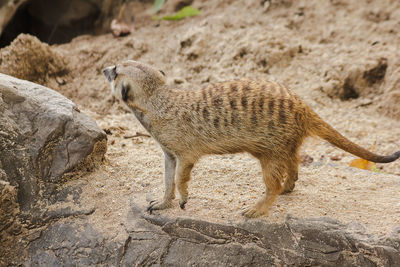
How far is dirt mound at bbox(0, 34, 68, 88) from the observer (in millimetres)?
4496

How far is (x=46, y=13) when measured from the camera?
19.8 ft

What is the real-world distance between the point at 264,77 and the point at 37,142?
2.74 metres

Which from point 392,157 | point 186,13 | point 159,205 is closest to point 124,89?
point 159,205

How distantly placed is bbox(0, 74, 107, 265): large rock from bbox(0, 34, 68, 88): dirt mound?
1.65 m

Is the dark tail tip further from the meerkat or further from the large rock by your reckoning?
the large rock

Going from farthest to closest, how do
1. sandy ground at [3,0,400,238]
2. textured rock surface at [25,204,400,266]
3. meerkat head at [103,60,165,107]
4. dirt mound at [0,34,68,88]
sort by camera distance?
dirt mound at [0,34,68,88] < sandy ground at [3,0,400,238] < meerkat head at [103,60,165,107] < textured rock surface at [25,204,400,266]

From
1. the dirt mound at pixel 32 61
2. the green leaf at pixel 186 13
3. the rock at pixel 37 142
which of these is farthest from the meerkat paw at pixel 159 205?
the green leaf at pixel 186 13

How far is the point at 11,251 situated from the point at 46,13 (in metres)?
4.19

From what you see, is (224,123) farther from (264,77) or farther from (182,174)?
(264,77)

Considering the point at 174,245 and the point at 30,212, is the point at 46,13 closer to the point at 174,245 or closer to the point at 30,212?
the point at 30,212

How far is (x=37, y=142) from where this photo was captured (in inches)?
113

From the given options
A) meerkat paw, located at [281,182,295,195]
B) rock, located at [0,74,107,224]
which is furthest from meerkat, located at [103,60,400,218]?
rock, located at [0,74,107,224]

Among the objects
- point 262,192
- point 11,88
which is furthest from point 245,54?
point 11,88

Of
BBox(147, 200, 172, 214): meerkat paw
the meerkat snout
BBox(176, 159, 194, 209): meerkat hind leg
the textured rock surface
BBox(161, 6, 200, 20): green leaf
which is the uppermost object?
BBox(161, 6, 200, 20): green leaf
